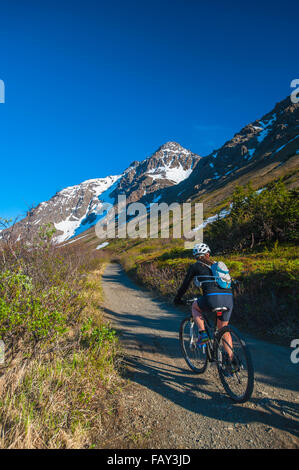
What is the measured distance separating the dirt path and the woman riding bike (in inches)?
24.1

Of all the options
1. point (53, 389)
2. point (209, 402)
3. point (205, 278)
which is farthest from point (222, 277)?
point (53, 389)

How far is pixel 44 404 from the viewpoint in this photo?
2541 millimetres

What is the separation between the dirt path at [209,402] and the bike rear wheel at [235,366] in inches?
6.5

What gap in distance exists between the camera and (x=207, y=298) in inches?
140

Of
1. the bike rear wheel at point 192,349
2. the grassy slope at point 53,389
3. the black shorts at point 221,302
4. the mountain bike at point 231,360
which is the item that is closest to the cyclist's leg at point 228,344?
the mountain bike at point 231,360

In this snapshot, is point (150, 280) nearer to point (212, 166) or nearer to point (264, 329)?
point (264, 329)

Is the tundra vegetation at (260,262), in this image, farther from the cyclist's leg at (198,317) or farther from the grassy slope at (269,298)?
the cyclist's leg at (198,317)

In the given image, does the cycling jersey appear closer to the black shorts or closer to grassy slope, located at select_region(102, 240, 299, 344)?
the black shorts

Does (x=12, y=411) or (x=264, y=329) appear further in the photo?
(x=264, y=329)

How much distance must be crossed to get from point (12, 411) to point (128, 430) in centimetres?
129

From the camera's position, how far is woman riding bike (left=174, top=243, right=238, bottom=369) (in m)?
3.49

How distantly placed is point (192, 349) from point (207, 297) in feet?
4.83

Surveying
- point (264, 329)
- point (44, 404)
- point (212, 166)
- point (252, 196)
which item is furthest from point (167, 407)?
point (212, 166)

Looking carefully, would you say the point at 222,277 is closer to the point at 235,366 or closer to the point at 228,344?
the point at 228,344
